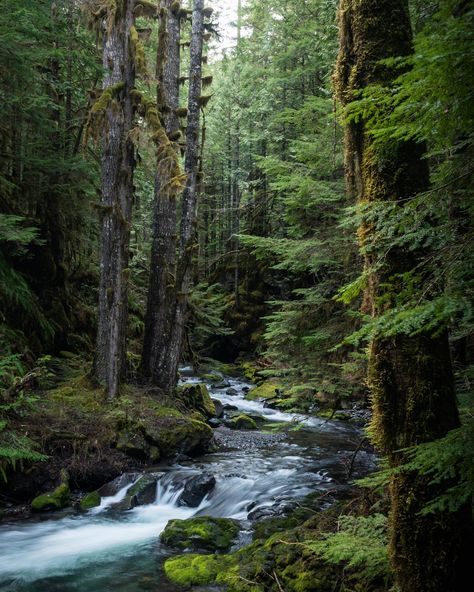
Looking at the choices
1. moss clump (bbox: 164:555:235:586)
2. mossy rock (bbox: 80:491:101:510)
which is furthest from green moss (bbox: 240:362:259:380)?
moss clump (bbox: 164:555:235:586)

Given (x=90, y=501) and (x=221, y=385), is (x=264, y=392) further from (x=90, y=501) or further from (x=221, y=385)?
(x=90, y=501)

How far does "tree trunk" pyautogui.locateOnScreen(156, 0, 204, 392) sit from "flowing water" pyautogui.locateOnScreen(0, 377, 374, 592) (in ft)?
9.45

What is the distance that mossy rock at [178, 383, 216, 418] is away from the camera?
45.5ft

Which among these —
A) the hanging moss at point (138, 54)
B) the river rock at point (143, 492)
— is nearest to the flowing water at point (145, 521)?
the river rock at point (143, 492)

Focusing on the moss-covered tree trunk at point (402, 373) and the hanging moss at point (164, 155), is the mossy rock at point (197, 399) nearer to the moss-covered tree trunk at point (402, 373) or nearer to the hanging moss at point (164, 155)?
the hanging moss at point (164, 155)

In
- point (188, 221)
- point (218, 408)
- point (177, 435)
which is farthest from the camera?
point (218, 408)

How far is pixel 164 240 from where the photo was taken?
43.7 ft

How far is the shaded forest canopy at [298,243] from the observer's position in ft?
10.1

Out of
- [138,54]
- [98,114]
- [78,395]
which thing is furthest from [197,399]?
[138,54]

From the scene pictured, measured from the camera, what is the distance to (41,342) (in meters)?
13.3

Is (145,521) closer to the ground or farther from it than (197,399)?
closer to the ground

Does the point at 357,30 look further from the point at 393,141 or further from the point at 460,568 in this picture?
the point at 460,568

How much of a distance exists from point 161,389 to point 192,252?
3776 millimetres

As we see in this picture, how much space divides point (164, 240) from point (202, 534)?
8.22 m
